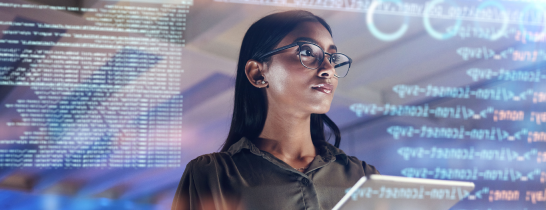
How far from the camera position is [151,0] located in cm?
144

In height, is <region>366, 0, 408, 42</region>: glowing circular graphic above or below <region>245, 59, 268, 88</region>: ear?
above

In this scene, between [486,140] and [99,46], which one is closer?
[99,46]

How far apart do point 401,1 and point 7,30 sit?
1.76m

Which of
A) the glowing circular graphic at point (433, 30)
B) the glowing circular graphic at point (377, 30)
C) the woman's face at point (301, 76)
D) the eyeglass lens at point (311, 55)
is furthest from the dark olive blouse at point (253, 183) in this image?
the glowing circular graphic at point (433, 30)

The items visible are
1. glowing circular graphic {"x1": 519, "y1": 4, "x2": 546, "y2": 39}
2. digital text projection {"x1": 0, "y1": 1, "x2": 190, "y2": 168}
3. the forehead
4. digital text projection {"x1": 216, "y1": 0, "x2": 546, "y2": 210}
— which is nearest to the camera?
the forehead

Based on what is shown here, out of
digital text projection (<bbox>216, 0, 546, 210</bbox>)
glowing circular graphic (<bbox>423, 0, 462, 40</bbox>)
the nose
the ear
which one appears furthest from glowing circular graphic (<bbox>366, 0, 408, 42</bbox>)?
the ear

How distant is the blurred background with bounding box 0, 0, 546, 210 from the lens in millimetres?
1370

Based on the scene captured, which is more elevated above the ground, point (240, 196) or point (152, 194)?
point (240, 196)

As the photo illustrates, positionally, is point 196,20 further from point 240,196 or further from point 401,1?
point 401,1

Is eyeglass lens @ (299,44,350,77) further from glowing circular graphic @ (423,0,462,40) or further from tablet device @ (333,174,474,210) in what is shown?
glowing circular graphic @ (423,0,462,40)

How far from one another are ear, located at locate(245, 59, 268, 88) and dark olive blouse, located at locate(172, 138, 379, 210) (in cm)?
21

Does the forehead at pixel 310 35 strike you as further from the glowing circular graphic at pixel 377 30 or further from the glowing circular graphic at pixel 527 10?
the glowing circular graphic at pixel 527 10

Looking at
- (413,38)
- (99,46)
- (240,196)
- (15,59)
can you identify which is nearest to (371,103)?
(413,38)

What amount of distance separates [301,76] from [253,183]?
39 centimetres
